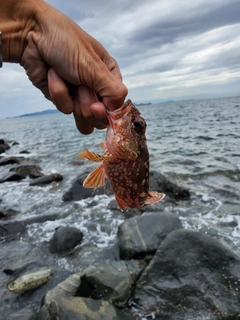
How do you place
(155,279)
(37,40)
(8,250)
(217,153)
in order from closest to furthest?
(37,40)
(155,279)
(8,250)
(217,153)

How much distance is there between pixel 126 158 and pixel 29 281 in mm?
4726

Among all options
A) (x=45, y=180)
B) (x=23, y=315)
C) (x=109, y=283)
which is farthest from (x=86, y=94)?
(x=45, y=180)

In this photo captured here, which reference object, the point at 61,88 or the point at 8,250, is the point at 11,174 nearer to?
the point at 8,250

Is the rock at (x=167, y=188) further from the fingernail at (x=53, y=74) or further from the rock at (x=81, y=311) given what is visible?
the fingernail at (x=53, y=74)

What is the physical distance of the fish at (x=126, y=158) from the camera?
2662 millimetres

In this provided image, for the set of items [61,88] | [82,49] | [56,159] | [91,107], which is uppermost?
[82,49]

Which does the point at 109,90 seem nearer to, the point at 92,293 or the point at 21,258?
the point at 92,293

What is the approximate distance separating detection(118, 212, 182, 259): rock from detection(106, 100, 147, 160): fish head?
4461 mm

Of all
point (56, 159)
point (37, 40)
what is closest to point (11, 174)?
point (56, 159)

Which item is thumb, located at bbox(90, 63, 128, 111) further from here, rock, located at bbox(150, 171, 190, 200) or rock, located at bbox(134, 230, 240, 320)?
rock, located at bbox(150, 171, 190, 200)

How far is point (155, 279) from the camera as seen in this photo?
543cm

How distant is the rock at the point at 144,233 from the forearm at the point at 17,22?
17.0ft

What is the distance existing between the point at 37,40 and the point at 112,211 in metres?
8.05

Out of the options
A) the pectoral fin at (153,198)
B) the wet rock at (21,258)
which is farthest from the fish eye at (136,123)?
the wet rock at (21,258)
